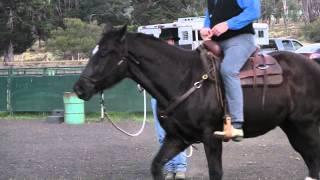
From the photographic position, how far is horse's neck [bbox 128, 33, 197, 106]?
5863mm

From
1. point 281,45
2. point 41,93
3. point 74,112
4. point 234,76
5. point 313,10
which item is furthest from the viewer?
point 313,10

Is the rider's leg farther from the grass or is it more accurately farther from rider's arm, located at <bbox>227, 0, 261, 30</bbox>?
the grass

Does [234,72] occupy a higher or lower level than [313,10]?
higher

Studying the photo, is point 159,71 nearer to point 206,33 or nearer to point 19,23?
point 206,33

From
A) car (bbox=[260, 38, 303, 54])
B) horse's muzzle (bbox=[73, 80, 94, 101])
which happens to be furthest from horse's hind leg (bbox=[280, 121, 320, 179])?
car (bbox=[260, 38, 303, 54])

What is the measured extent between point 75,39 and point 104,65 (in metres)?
48.7

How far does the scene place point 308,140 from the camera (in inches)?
Result: 253

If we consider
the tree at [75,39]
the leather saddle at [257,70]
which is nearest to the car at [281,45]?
the tree at [75,39]

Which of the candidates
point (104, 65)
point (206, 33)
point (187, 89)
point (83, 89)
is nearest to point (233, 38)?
point (206, 33)

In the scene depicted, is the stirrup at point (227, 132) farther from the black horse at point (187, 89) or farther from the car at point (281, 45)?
the car at point (281, 45)

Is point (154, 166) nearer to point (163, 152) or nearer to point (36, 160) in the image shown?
point (163, 152)

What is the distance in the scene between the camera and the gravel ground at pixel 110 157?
27.7ft

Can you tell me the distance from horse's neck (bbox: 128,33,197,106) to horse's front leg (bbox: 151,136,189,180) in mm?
423

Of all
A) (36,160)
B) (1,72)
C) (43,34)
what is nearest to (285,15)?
(43,34)
